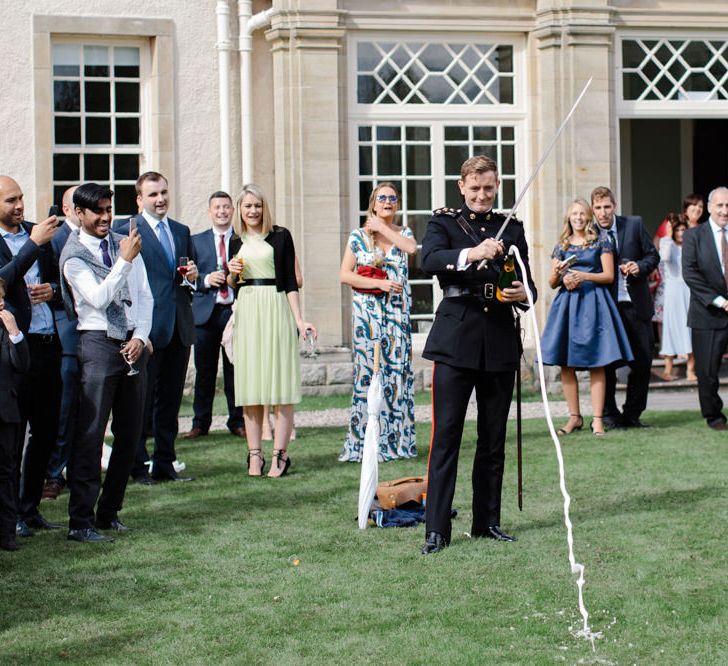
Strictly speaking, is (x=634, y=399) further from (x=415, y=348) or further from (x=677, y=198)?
(x=677, y=198)

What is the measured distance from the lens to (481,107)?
16641 millimetres

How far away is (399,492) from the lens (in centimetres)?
894

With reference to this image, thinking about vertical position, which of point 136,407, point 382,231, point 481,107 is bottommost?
point 136,407

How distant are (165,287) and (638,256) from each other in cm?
448

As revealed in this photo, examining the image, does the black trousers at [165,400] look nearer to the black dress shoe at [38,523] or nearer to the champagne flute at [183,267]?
the champagne flute at [183,267]

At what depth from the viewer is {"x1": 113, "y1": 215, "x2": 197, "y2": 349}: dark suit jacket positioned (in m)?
10.6

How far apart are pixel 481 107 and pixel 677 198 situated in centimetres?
617

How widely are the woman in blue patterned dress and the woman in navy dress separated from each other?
169 cm

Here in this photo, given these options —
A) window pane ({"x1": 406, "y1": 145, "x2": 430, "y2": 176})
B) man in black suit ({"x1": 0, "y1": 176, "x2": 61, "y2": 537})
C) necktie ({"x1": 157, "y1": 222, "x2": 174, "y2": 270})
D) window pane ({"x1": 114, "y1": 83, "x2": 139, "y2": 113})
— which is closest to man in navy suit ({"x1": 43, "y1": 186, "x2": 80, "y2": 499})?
man in black suit ({"x1": 0, "y1": 176, "x2": 61, "y2": 537})

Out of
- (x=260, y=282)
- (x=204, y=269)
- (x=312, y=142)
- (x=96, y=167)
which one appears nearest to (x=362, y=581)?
(x=260, y=282)

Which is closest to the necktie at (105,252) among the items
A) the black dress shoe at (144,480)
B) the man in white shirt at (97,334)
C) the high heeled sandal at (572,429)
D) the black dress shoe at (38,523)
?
the man in white shirt at (97,334)

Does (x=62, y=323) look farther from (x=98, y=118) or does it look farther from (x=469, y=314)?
(x=98, y=118)

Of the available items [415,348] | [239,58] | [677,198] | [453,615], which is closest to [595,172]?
[415,348]

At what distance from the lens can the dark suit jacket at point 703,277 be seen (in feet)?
41.9
